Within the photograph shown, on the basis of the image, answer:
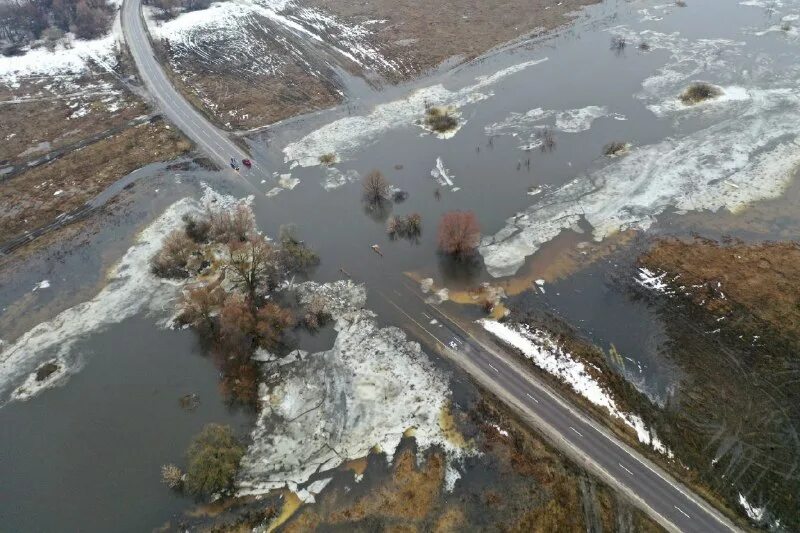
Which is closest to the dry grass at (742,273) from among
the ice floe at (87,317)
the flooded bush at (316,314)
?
the flooded bush at (316,314)

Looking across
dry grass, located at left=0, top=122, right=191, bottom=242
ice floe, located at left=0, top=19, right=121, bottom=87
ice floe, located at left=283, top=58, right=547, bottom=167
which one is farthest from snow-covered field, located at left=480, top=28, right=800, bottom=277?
ice floe, located at left=0, top=19, right=121, bottom=87

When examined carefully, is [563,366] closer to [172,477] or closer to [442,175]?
[442,175]

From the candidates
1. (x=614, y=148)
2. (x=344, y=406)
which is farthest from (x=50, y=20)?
(x=614, y=148)

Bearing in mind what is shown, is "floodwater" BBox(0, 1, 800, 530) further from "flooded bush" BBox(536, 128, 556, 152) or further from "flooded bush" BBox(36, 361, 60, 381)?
"flooded bush" BBox(36, 361, 60, 381)

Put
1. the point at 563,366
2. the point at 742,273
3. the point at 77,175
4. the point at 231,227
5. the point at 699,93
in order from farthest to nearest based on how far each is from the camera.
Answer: the point at 699,93 < the point at 77,175 < the point at 231,227 < the point at 742,273 < the point at 563,366

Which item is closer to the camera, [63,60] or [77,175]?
[77,175]
